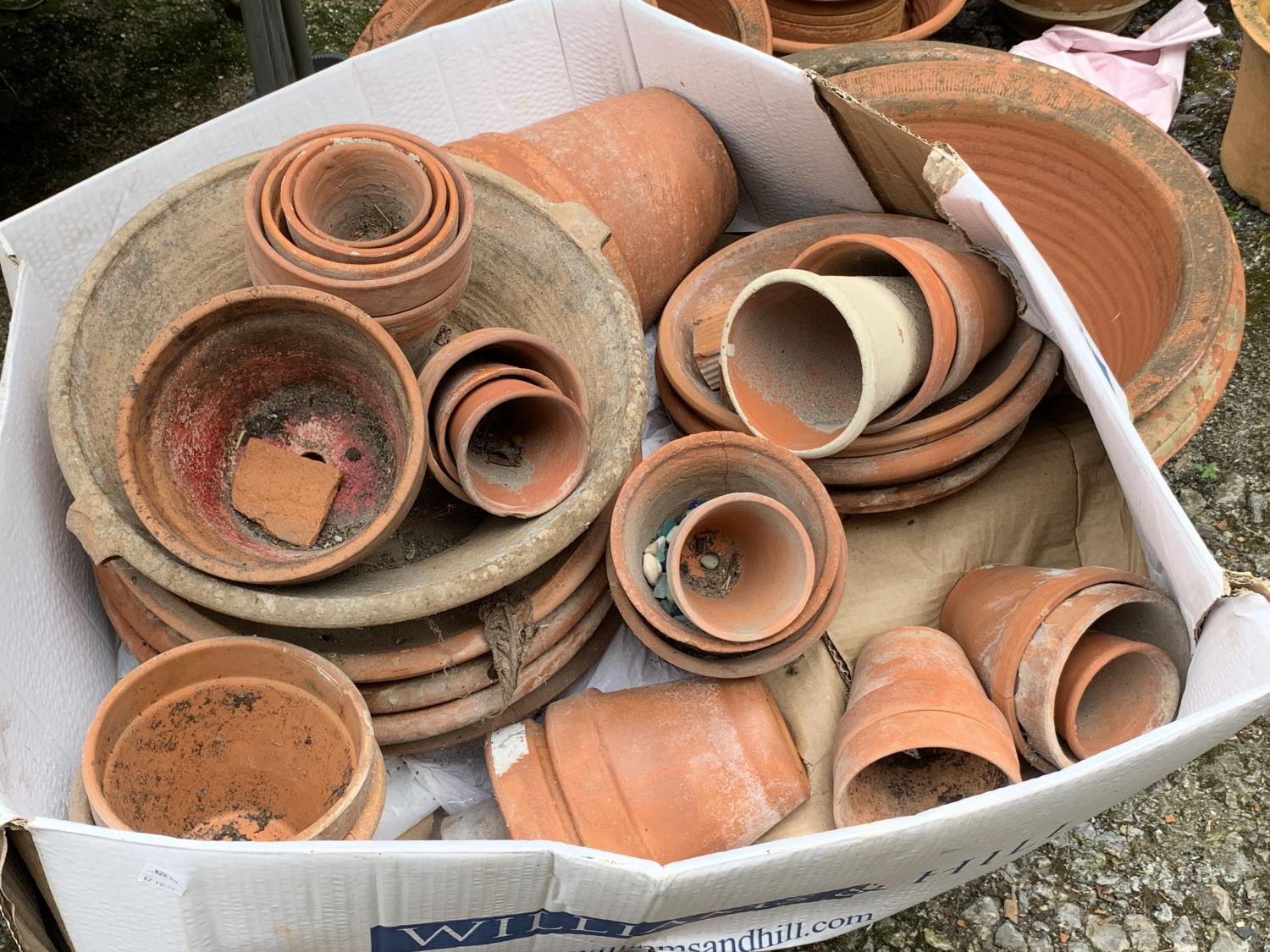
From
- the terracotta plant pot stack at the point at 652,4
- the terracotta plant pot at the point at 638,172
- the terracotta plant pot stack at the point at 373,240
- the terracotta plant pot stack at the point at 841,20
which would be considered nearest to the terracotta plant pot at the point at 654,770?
the terracotta plant pot stack at the point at 373,240

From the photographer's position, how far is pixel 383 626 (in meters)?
2.00

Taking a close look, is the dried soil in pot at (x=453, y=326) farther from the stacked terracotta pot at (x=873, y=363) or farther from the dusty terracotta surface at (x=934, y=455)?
the dusty terracotta surface at (x=934, y=455)

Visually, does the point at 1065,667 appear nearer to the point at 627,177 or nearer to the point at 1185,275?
the point at 1185,275

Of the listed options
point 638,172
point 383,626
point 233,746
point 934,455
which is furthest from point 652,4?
A: point 233,746

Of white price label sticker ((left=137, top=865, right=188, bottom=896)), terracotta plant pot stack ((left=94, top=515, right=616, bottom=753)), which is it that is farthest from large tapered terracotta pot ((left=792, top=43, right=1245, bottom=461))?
white price label sticker ((left=137, top=865, right=188, bottom=896))

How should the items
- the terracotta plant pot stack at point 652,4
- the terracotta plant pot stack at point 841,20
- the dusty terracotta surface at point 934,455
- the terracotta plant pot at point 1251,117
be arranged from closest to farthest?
the dusty terracotta surface at point 934,455 < the terracotta plant pot stack at point 652,4 < the terracotta plant pot at point 1251,117 < the terracotta plant pot stack at point 841,20

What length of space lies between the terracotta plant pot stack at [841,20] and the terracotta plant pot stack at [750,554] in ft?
5.71

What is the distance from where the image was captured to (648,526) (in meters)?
2.14

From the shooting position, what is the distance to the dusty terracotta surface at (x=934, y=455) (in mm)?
2262

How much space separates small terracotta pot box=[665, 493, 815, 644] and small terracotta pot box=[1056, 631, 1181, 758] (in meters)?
0.54

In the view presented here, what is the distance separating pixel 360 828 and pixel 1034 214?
84.8 inches

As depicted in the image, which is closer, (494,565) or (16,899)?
(16,899)

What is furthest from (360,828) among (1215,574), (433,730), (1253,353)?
(1253,353)

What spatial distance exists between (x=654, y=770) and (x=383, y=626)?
0.56 m
